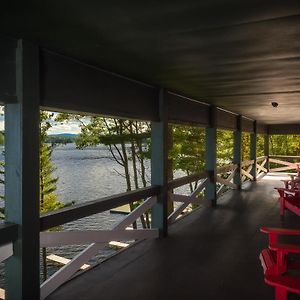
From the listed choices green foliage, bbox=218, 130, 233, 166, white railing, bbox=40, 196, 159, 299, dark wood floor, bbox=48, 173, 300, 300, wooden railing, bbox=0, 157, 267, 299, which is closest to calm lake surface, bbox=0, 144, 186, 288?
green foliage, bbox=218, 130, 233, 166

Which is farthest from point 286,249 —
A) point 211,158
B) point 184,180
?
point 211,158

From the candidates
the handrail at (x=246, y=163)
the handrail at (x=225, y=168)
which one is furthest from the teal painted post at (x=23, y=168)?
the handrail at (x=246, y=163)

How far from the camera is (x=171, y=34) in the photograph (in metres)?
2.84

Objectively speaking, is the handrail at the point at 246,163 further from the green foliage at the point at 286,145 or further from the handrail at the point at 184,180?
the green foliage at the point at 286,145

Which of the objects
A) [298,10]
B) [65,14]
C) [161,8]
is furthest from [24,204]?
[298,10]

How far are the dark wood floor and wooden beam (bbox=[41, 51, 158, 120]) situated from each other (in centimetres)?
190

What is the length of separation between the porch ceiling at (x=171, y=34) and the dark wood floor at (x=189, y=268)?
241 cm

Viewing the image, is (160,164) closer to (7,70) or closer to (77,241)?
(77,241)

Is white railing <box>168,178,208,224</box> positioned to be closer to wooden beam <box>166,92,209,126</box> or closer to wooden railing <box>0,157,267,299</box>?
wooden railing <box>0,157,267,299</box>

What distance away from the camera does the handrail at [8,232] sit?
2.93 metres

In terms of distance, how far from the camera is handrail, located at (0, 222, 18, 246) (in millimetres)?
2930

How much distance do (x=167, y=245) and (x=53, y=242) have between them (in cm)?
220

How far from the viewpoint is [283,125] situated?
1670 centimetres

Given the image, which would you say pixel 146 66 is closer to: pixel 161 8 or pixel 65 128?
pixel 161 8
